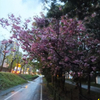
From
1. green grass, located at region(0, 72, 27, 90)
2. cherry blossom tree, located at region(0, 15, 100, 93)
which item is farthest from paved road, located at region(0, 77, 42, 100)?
cherry blossom tree, located at region(0, 15, 100, 93)

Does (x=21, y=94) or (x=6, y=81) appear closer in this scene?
(x=21, y=94)

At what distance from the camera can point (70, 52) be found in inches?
319

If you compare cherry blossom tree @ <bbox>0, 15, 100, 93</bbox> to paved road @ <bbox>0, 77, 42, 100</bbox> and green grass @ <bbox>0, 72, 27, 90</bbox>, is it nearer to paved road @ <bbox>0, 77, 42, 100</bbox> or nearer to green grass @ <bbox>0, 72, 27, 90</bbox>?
paved road @ <bbox>0, 77, 42, 100</bbox>

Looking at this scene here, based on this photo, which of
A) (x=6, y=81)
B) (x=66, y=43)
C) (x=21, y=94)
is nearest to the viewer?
(x=66, y=43)

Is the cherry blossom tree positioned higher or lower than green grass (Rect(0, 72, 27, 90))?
higher

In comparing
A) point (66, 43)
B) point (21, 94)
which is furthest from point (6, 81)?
point (66, 43)

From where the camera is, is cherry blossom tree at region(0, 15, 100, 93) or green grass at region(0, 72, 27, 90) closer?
cherry blossom tree at region(0, 15, 100, 93)

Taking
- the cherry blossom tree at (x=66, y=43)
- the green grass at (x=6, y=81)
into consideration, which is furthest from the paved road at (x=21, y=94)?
the cherry blossom tree at (x=66, y=43)

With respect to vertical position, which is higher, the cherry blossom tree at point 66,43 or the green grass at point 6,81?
the cherry blossom tree at point 66,43

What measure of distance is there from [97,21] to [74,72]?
12.6 feet

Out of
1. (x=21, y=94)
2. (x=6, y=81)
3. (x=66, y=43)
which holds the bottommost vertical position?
(x=21, y=94)

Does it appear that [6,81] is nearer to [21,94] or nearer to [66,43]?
[21,94]

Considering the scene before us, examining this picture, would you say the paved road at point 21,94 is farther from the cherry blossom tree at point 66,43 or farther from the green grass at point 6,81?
the cherry blossom tree at point 66,43

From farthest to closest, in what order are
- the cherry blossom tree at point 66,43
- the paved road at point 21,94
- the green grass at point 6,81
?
the green grass at point 6,81 → the paved road at point 21,94 → the cherry blossom tree at point 66,43
